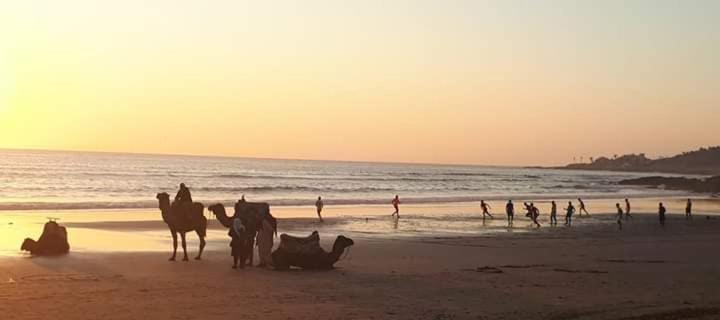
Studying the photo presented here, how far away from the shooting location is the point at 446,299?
565 inches

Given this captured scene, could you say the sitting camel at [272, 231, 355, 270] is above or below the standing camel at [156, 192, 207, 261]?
below

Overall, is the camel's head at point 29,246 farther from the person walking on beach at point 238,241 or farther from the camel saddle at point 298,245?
the camel saddle at point 298,245

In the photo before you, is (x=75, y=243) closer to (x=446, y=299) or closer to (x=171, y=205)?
(x=171, y=205)

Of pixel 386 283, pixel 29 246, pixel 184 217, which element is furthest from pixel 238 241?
pixel 29 246

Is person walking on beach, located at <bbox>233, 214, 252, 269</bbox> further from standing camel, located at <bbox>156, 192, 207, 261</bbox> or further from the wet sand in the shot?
standing camel, located at <bbox>156, 192, 207, 261</bbox>

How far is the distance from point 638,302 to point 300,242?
774 centimetres

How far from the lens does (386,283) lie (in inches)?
647

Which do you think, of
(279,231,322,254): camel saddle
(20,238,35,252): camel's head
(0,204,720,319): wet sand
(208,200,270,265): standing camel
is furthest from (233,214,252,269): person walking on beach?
(20,238,35,252): camel's head

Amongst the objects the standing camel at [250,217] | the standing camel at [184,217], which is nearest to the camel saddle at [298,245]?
the standing camel at [250,217]

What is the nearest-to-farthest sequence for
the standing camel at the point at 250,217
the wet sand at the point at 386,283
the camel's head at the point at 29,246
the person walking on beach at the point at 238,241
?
the wet sand at the point at 386,283
the person walking on beach at the point at 238,241
the standing camel at the point at 250,217
the camel's head at the point at 29,246

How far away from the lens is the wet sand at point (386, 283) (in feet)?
42.1

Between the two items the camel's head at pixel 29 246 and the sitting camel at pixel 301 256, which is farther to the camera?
the camel's head at pixel 29 246

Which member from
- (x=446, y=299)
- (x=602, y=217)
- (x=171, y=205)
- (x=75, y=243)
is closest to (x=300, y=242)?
(x=171, y=205)

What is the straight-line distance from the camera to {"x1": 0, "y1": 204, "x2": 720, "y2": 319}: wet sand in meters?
12.8
